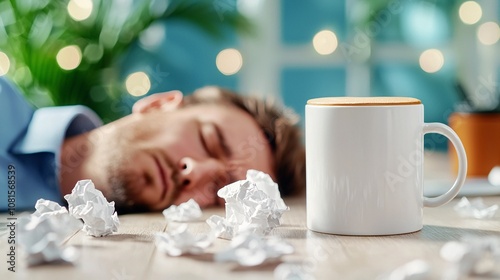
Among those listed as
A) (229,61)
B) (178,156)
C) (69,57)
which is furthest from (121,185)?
(229,61)

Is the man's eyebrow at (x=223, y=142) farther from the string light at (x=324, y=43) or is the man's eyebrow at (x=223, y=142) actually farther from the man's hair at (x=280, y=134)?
the string light at (x=324, y=43)

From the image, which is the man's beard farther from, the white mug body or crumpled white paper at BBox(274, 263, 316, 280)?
→ crumpled white paper at BBox(274, 263, 316, 280)

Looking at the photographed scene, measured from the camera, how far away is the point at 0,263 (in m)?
0.71

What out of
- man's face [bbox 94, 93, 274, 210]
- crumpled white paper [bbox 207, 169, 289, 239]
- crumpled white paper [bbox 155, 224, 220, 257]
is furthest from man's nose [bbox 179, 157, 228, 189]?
crumpled white paper [bbox 155, 224, 220, 257]

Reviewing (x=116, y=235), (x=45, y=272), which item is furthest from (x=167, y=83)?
(x=45, y=272)

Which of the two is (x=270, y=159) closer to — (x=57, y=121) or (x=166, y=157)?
(x=166, y=157)

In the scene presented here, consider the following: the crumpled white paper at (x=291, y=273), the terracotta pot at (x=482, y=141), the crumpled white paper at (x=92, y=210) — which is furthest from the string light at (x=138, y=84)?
the crumpled white paper at (x=291, y=273)

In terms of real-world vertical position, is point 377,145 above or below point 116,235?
above

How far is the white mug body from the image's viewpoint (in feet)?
2.69

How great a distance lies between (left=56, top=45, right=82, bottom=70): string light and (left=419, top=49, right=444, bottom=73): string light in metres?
1.43

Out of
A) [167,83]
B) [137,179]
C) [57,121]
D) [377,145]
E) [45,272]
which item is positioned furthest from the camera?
[167,83]

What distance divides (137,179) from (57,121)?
265 millimetres

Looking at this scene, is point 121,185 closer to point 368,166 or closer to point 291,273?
point 368,166

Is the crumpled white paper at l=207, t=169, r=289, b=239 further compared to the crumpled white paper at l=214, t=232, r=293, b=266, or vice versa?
the crumpled white paper at l=207, t=169, r=289, b=239
